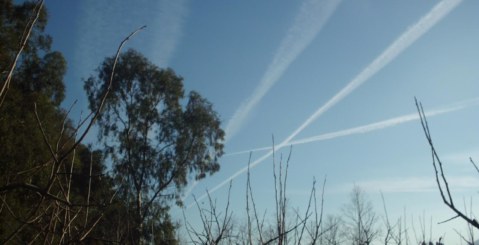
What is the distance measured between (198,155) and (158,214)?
3617mm

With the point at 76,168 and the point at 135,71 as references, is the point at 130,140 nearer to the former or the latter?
the point at 135,71

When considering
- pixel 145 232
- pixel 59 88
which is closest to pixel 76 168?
pixel 59 88

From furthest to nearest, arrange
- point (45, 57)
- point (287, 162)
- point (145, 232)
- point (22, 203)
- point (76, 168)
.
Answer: point (145, 232)
point (45, 57)
point (76, 168)
point (22, 203)
point (287, 162)

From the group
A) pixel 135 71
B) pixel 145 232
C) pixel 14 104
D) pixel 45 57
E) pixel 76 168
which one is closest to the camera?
pixel 14 104

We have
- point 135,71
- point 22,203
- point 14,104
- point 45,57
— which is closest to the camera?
point 22,203

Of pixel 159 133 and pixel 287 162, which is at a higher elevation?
pixel 159 133

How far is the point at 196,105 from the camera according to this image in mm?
22688

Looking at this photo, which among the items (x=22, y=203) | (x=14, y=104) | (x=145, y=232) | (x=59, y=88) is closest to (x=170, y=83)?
(x=59, y=88)

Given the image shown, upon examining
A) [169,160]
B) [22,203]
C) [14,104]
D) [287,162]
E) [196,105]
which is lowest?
[287,162]

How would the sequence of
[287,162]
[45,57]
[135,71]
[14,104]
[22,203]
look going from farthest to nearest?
[135,71] < [45,57] < [14,104] < [22,203] < [287,162]

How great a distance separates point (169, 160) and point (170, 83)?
12.7 ft

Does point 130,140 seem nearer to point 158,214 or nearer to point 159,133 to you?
point 159,133

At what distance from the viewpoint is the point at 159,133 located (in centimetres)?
2180

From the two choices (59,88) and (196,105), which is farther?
(196,105)
